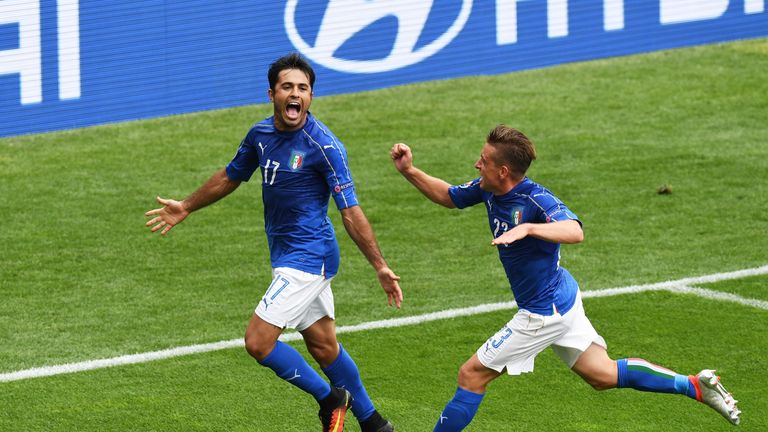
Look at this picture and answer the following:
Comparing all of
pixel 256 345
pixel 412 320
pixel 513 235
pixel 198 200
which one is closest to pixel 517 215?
pixel 513 235

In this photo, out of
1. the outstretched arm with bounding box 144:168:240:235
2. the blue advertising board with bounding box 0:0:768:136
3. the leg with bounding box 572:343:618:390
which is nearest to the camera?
the leg with bounding box 572:343:618:390

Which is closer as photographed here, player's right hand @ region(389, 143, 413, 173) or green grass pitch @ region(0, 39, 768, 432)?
player's right hand @ region(389, 143, 413, 173)

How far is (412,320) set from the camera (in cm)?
1095

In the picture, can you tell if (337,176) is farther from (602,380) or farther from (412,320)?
(412,320)

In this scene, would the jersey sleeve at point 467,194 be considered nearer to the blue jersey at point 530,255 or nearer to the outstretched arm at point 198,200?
the blue jersey at point 530,255

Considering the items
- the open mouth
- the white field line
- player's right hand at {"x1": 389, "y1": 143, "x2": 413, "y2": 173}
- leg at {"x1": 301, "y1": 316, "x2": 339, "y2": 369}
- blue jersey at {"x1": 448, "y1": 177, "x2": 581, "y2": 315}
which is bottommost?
the white field line

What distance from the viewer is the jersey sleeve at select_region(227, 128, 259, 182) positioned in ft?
27.8

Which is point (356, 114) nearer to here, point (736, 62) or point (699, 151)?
point (699, 151)

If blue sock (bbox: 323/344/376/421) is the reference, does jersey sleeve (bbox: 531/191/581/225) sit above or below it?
above

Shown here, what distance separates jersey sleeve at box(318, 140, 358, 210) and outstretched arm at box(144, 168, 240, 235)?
2.41ft

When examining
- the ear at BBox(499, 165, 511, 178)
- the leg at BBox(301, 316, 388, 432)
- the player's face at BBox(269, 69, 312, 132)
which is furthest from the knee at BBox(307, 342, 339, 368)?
the ear at BBox(499, 165, 511, 178)

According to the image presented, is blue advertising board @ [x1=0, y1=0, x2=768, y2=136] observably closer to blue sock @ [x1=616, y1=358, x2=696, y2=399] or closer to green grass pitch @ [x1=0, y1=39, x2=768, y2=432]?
green grass pitch @ [x1=0, y1=39, x2=768, y2=432]

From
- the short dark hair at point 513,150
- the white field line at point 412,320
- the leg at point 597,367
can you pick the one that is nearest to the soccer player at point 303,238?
the short dark hair at point 513,150

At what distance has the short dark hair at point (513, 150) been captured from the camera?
7754mm
